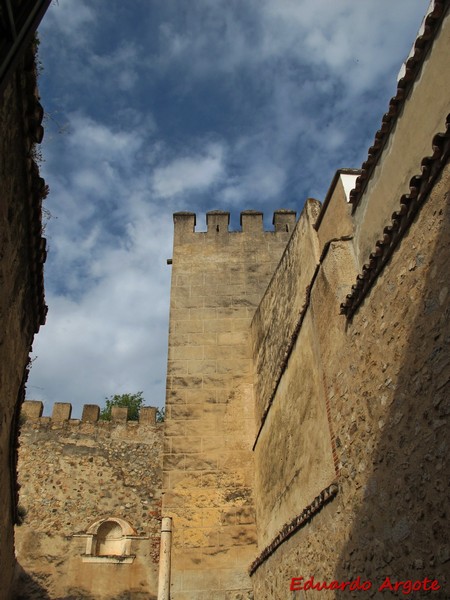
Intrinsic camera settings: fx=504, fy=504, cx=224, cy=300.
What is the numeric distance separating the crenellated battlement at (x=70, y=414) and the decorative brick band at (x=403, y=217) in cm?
998

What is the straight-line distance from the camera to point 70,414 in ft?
42.1

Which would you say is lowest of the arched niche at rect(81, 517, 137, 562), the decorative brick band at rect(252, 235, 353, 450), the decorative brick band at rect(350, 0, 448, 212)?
the arched niche at rect(81, 517, 137, 562)

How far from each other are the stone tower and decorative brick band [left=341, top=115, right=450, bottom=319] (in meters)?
4.44

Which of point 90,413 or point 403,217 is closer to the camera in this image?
point 403,217

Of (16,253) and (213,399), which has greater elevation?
(213,399)

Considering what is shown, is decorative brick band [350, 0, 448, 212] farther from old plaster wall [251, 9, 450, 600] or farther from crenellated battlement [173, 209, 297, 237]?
crenellated battlement [173, 209, 297, 237]

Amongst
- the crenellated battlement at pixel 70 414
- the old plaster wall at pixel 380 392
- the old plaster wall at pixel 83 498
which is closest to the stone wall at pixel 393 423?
the old plaster wall at pixel 380 392

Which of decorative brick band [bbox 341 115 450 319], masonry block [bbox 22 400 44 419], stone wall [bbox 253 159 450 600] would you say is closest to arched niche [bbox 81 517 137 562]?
masonry block [bbox 22 400 44 419]

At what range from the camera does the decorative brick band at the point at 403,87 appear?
3.18 metres

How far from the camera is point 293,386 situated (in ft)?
18.9

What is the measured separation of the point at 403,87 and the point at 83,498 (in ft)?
36.4

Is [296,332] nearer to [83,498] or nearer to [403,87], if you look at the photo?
[403,87]

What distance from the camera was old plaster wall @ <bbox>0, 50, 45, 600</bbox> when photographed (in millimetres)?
3180

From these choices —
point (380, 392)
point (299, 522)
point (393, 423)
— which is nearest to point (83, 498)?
point (299, 522)
